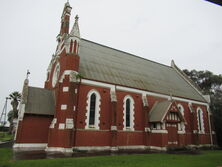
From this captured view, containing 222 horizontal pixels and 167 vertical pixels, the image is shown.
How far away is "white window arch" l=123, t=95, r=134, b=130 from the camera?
21.9m

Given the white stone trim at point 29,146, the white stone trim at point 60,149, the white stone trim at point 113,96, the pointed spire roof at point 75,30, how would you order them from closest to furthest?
the white stone trim at point 60,149 → the white stone trim at point 29,146 → the pointed spire roof at point 75,30 → the white stone trim at point 113,96

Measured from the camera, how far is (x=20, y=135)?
17766 millimetres

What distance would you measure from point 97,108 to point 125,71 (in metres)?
8.79

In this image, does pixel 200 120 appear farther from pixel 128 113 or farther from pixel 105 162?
pixel 105 162

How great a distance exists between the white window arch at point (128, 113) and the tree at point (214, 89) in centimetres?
2168

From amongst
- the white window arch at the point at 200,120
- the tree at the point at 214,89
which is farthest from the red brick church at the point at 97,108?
the tree at the point at 214,89

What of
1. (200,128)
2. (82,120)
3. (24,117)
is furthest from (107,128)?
(200,128)

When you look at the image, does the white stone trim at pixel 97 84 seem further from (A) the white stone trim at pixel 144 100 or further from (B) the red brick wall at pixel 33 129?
(B) the red brick wall at pixel 33 129

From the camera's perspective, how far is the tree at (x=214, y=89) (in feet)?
110

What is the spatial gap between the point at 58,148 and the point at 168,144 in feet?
45.1

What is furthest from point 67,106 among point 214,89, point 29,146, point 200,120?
point 214,89

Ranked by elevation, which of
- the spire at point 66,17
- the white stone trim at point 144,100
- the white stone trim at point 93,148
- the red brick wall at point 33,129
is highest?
the spire at point 66,17

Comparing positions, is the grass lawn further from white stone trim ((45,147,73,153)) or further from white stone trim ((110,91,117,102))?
white stone trim ((110,91,117,102))

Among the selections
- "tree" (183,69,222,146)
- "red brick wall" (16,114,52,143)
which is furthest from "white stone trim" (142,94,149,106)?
"tree" (183,69,222,146)
